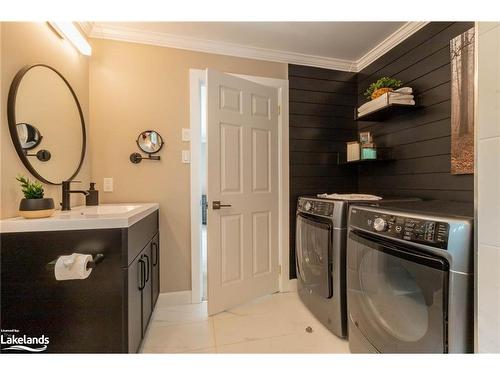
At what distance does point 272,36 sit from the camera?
1.96m

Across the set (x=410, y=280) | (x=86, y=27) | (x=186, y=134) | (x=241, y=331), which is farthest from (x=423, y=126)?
(x=86, y=27)

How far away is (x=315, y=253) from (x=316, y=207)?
344 millimetres

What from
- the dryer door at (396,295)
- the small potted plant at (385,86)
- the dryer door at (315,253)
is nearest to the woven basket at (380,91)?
the small potted plant at (385,86)

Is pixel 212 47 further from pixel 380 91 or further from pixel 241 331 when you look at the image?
pixel 241 331

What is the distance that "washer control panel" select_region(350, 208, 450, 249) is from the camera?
0.84 m

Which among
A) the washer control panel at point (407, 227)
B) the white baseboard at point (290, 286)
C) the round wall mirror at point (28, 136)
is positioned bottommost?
the white baseboard at point (290, 286)

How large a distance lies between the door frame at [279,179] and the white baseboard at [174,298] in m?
0.05

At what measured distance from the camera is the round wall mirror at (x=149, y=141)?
1912mm

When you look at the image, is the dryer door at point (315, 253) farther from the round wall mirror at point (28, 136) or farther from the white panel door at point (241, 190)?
the round wall mirror at point (28, 136)

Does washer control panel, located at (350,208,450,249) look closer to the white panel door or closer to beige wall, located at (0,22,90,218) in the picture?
the white panel door

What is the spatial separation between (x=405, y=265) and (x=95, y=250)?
1.36m

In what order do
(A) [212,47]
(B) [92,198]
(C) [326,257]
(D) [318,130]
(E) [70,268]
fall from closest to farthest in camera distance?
1. (E) [70,268]
2. (C) [326,257]
3. (B) [92,198]
4. (A) [212,47]
5. (D) [318,130]

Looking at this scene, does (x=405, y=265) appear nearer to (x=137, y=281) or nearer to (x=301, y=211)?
(x=301, y=211)
